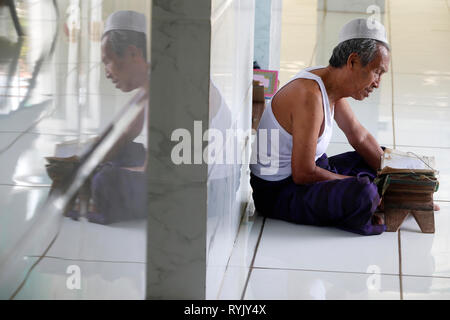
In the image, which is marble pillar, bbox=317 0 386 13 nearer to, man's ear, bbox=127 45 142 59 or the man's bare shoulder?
the man's bare shoulder

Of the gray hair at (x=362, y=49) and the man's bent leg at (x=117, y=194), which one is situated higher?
the gray hair at (x=362, y=49)

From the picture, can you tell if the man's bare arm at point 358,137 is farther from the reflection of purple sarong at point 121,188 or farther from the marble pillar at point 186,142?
the reflection of purple sarong at point 121,188

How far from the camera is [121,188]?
2.41 metres

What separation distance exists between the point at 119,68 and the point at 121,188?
38 centimetres

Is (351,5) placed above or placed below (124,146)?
above

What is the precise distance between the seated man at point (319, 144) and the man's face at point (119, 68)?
3.75ft

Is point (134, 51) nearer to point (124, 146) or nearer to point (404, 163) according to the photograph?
point (124, 146)

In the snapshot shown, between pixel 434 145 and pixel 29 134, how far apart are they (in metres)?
3.20

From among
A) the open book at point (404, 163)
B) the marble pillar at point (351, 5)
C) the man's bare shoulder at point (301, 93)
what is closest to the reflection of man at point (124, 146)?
the man's bare shoulder at point (301, 93)

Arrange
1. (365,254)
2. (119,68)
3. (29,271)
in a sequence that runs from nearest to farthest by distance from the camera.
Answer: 1. (29,271)
2. (119,68)
3. (365,254)

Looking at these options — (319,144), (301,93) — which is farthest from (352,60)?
(319,144)

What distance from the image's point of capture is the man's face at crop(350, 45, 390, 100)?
133 inches

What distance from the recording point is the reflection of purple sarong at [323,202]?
133 inches
